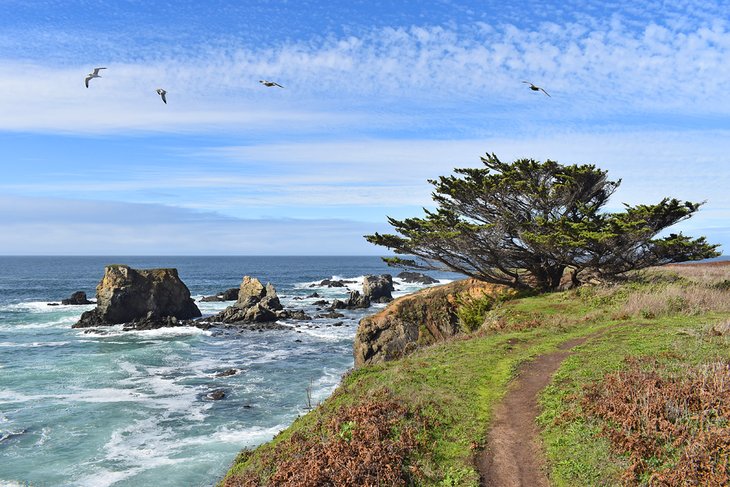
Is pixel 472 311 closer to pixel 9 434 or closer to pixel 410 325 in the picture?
pixel 410 325

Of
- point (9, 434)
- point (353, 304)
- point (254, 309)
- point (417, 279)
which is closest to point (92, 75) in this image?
point (9, 434)

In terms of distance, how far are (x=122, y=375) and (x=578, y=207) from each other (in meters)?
28.2

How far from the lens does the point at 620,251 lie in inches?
948

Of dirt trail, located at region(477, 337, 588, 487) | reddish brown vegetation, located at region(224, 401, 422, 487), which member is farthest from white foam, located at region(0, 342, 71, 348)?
dirt trail, located at region(477, 337, 588, 487)

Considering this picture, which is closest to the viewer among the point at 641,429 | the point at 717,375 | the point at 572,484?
the point at 572,484

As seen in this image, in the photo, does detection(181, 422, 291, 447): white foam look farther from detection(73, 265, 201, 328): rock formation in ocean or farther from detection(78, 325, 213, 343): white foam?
detection(73, 265, 201, 328): rock formation in ocean

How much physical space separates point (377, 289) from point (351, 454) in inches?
2503

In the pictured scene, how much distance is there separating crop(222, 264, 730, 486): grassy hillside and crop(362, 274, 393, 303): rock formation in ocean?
183 feet

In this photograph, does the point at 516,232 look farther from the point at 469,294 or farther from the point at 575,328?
the point at 575,328

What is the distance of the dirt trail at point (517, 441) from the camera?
8.28m

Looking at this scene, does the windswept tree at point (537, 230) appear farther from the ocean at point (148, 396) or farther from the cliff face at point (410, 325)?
the ocean at point (148, 396)

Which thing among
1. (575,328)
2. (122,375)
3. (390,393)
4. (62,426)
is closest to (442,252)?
(575,328)

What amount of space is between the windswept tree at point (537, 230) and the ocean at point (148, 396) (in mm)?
9564

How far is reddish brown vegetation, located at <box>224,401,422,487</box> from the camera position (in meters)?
8.35
